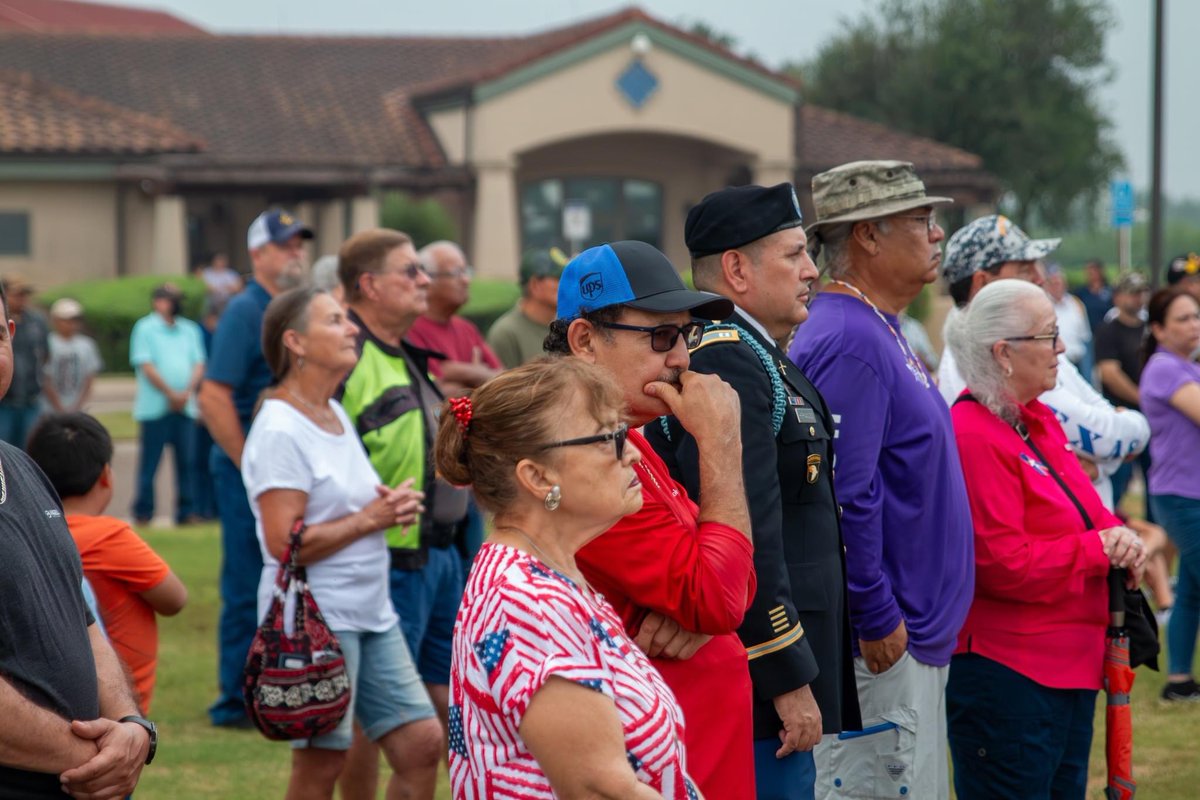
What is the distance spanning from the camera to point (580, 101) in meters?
31.5

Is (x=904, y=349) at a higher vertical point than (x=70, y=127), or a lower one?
lower

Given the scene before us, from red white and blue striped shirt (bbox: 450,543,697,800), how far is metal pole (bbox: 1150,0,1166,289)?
47.3ft

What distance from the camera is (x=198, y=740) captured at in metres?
6.92

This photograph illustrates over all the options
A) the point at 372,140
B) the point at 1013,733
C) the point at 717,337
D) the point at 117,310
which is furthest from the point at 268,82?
the point at 717,337

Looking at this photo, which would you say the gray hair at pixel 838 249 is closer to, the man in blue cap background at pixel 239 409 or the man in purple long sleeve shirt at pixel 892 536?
the man in purple long sleeve shirt at pixel 892 536

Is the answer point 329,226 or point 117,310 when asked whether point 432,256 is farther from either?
point 329,226

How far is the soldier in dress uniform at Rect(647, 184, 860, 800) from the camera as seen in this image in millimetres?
3504

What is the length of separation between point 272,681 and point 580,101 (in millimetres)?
27806

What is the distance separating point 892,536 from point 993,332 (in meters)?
0.99

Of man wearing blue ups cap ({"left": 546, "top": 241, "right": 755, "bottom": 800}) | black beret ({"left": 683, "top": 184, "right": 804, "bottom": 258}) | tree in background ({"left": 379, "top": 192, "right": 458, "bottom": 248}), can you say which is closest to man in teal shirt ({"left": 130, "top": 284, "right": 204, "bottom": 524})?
black beret ({"left": 683, "top": 184, "right": 804, "bottom": 258})

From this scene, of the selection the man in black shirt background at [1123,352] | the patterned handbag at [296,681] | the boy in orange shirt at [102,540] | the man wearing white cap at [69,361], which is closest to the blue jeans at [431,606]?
the patterned handbag at [296,681]

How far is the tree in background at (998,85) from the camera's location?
43.7 m

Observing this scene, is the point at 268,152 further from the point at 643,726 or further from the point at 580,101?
the point at 643,726

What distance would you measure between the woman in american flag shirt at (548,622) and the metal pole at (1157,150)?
14326 millimetres
